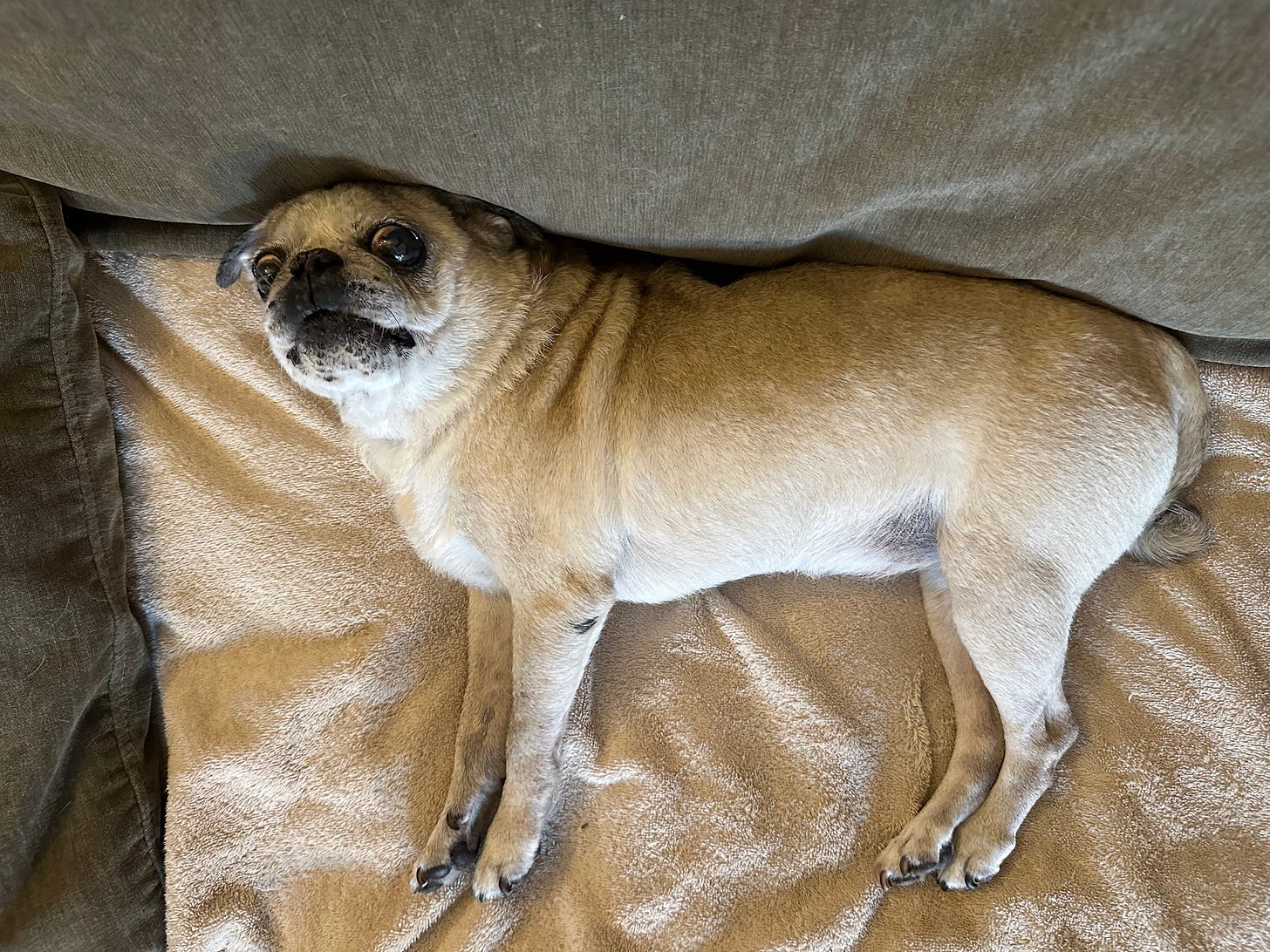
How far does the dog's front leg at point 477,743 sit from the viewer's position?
2.09 metres

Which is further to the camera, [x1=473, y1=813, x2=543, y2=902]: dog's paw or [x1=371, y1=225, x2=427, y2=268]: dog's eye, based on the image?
[x1=473, y1=813, x2=543, y2=902]: dog's paw

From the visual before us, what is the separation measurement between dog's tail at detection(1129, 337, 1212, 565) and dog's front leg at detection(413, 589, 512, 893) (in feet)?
6.03

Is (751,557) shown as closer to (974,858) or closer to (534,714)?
(534,714)

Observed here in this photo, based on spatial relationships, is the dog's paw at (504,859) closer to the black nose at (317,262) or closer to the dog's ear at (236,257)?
the black nose at (317,262)

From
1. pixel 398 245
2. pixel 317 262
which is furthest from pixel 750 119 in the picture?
pixel 317 262

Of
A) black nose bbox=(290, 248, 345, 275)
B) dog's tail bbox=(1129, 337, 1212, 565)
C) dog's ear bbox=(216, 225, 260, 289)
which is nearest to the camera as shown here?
black nose bbox=(290, 248, 345, 275)

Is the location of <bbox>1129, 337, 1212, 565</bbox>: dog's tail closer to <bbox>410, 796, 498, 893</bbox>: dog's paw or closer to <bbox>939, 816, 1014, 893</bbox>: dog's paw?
<bbox>939, 816, 1014, 893</bbox>: dog's paw

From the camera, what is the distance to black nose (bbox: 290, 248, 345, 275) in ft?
5.72

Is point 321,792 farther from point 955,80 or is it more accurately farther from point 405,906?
point 955,80

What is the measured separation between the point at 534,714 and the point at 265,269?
52.5 inches

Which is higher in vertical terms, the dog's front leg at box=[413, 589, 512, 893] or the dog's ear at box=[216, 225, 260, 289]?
the dog's ear at box=[216, 225, 260, 289]

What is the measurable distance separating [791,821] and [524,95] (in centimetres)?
193

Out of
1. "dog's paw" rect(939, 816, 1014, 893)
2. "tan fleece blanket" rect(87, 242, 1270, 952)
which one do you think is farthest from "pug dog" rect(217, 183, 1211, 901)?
"tan fleece blanket" rect(87, 242, 1270, 952)

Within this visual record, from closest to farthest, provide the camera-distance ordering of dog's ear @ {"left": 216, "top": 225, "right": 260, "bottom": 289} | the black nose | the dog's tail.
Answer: the black nose < the dog's tail < dog's ear @ {"left": 216, "top": 225, "right": 260, "bottom": 289}
